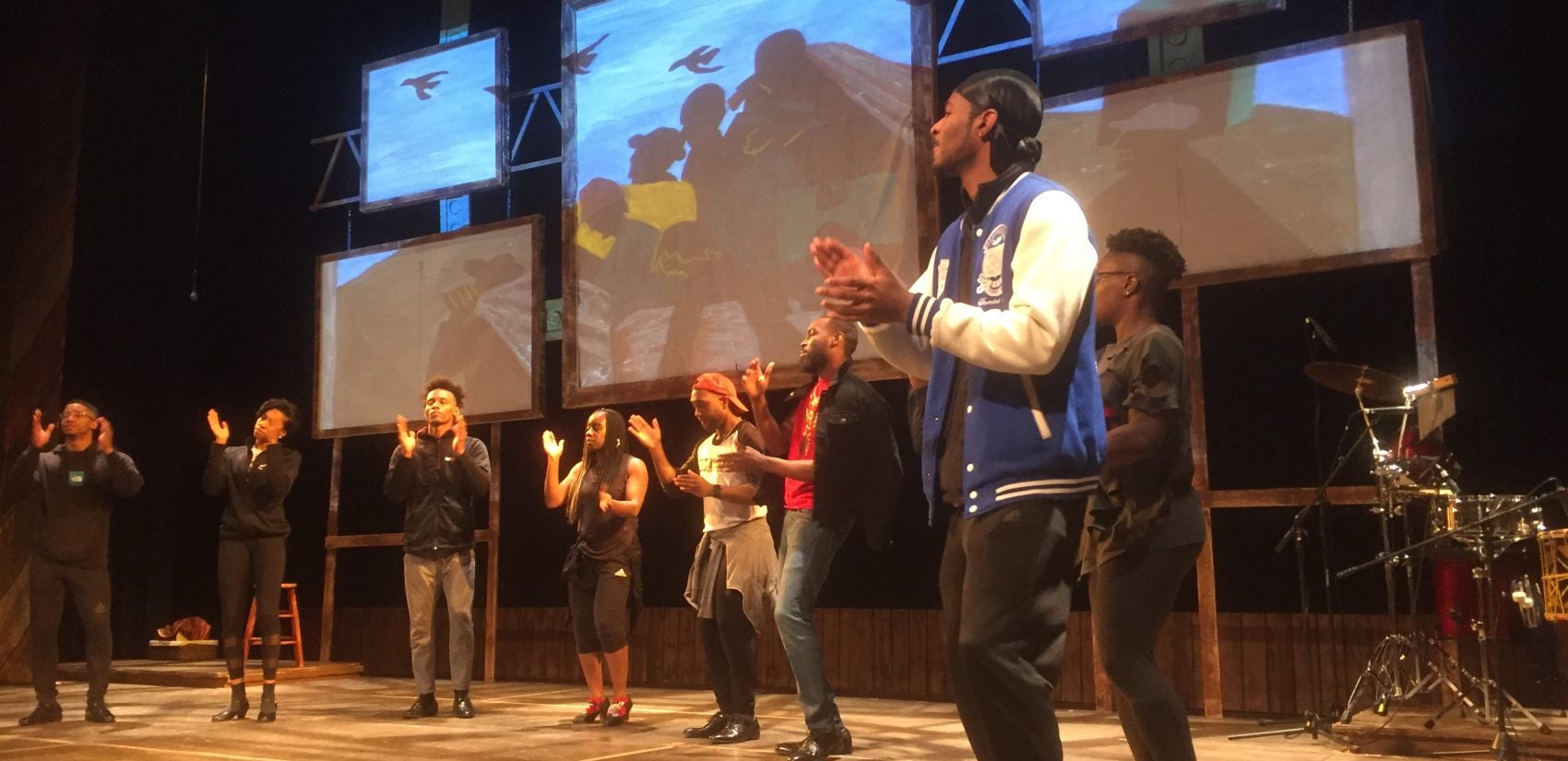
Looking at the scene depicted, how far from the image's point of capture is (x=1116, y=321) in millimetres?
3133

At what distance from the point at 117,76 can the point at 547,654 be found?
19.4 ft

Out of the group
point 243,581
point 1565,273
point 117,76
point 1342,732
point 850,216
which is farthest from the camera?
point 117,76

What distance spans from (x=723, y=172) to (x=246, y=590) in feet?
12.0

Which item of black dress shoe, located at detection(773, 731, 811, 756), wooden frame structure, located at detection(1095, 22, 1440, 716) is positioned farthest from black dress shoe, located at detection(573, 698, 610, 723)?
wooden frame structure, located at detection(1095, 22, 1440, 716)

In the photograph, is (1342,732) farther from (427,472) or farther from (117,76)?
(117,76)

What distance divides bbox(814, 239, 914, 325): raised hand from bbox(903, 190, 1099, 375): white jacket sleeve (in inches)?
1.2

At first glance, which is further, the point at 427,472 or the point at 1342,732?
the point at 427,472

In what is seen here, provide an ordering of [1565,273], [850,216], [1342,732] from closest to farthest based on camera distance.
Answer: [1342,732] < [1565,273] < [850,216]

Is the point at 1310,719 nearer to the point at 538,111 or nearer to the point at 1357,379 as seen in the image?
the point at 1357,379

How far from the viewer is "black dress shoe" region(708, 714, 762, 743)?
16.3ft

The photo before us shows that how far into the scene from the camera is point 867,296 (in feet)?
6.66

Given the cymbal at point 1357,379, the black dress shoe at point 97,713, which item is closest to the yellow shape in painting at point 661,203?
the cymbal at point 1357,379

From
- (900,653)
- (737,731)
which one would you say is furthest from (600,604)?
(900,653)

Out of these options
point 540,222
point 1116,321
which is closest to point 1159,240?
point 1116,321
